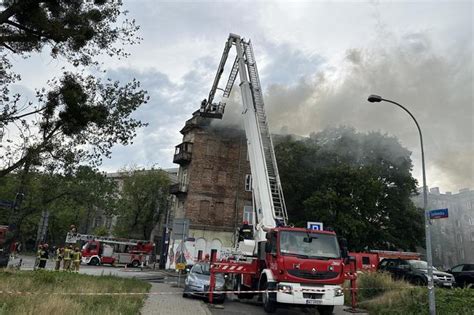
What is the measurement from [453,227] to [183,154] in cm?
2749

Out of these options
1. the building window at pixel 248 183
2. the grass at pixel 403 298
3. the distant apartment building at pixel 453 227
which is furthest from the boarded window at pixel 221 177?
the grass at pixel 403 298

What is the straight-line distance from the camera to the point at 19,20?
29.8ft

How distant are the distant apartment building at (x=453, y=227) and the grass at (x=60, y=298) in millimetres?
18012

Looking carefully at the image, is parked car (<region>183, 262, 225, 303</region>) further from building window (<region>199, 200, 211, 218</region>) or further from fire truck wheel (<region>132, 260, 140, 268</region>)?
fire truck wheel (<region>132, 260, 140, 268</region>)

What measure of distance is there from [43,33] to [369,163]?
33117 millimetres

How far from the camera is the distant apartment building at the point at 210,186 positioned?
36.6 metres

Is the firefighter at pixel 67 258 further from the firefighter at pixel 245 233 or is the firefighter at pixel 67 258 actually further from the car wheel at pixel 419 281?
the car wheel at pixel 419 281

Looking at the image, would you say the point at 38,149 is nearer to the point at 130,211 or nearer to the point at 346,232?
the point at 346,232

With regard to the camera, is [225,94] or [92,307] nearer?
[92,307]

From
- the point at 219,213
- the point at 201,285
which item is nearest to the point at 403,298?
the point at 201,285

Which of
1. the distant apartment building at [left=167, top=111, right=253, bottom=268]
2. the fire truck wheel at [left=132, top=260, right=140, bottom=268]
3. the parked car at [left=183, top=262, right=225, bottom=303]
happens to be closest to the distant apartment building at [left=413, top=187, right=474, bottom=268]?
the parked car at [left=183, top=262, right=225, bottom=303]

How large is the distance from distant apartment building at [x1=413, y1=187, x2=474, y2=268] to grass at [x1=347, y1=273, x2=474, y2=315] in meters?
9.46

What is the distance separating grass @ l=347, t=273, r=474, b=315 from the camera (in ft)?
35.3

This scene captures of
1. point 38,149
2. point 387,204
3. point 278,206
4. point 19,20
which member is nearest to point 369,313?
point 278,206
